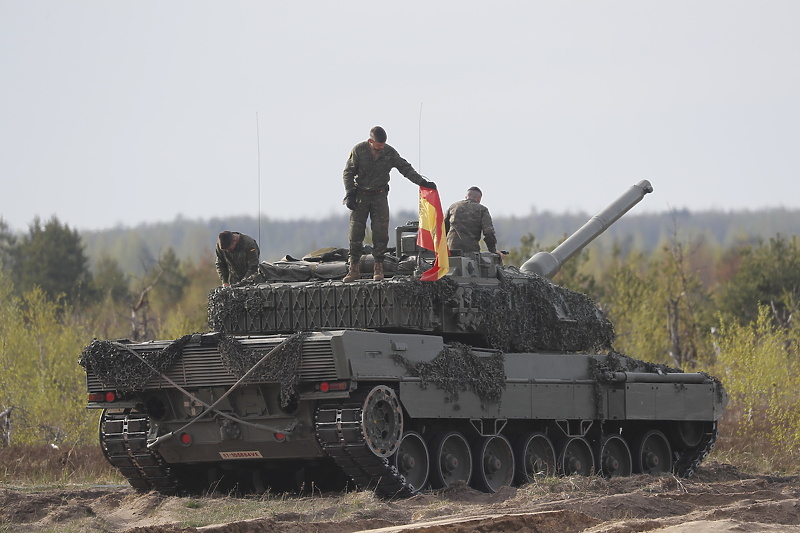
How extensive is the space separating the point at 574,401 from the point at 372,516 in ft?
21.6

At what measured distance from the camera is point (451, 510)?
15.8 m

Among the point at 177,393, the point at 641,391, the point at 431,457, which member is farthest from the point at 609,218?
the point at 177,393

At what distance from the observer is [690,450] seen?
2389 cm

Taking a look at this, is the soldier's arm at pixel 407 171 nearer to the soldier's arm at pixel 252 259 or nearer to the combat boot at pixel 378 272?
the combat boot at pixel 378 272

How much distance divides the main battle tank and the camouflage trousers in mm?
463

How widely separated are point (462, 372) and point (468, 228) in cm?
333

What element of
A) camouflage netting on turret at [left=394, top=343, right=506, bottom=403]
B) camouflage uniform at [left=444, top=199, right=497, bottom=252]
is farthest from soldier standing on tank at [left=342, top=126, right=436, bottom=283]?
camouflage uniform at [left=444, top=199, right=497, bottom=252]

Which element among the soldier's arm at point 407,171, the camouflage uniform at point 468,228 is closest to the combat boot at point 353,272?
the soldier's arm at point 407,171

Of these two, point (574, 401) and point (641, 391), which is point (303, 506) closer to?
point (574, 401)

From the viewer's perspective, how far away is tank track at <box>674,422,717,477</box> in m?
23.5

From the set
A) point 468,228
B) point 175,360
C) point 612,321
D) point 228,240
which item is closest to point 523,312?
point 468,228

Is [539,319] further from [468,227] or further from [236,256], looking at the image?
[236,256]

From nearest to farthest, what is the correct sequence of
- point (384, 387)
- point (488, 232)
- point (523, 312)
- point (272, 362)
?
point (272, 362)
point (384, 387)
point (523, 312)
point (488, 232)

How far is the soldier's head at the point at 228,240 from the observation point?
2009cm
